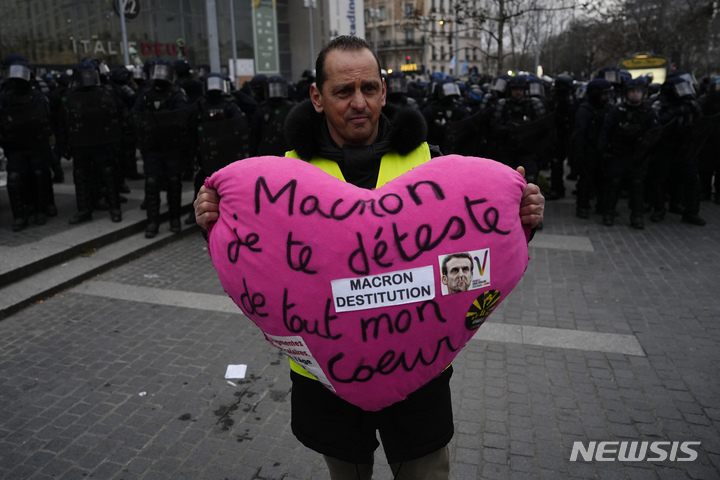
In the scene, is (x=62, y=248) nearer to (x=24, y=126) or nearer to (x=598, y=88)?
(x=24, y=126)

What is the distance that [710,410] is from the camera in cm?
378

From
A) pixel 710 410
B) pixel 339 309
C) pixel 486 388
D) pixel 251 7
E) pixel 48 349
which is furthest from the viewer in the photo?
pixel 251 7

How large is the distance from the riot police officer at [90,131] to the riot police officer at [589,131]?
6952mm

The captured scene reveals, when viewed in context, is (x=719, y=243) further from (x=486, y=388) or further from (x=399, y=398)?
(x=399, y=398)

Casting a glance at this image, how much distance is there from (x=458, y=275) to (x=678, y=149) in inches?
340

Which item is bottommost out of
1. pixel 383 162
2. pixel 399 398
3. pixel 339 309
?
pixel 399 398

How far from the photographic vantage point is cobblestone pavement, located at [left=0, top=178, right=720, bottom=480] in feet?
10.8

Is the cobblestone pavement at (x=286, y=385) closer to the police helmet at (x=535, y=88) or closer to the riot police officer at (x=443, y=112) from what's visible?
the riot police officer at (x=443, y=112)

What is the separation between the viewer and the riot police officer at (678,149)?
865 centimetres

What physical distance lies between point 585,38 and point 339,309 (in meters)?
50.6

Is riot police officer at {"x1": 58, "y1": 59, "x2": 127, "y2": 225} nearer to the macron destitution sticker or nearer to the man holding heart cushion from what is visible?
the man holding heart cushion

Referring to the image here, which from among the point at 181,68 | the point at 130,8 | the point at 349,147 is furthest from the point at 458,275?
the point at 130,8

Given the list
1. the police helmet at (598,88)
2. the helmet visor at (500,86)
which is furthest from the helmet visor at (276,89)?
the police helmet at (598,88)

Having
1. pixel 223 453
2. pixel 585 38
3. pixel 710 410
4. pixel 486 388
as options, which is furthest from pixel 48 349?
pixel 585 38
